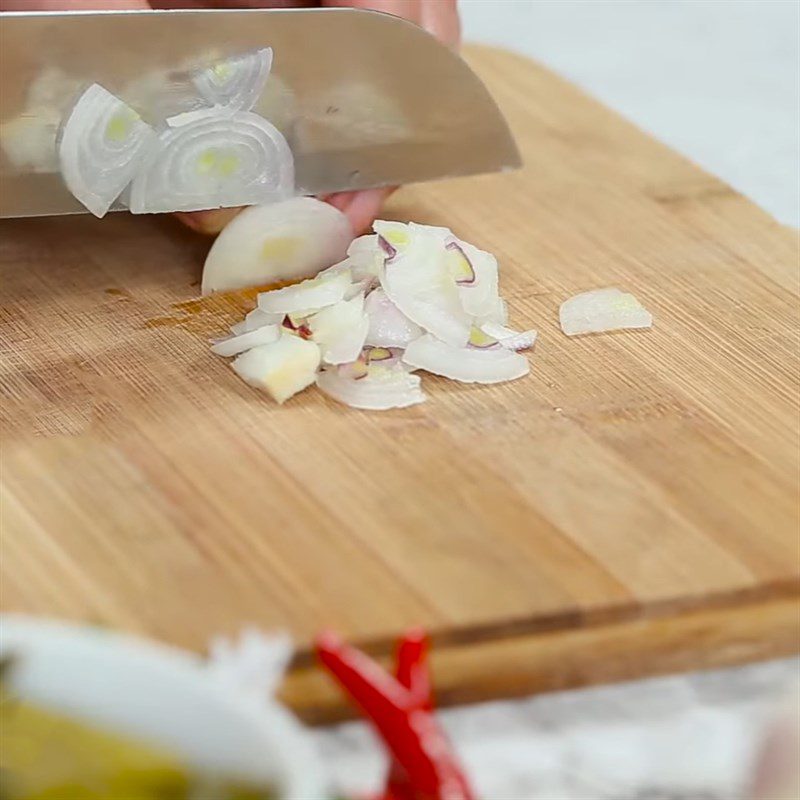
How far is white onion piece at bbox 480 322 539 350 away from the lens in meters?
1.30

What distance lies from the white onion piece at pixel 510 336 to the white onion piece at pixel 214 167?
Result: 24 cm

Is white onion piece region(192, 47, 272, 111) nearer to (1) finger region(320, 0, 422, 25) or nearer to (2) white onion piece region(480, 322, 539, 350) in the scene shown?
(1) finger region(320, 0, 422, 25)

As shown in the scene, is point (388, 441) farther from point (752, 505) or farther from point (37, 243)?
point (37, 243)

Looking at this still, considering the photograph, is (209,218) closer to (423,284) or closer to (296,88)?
(296,88)

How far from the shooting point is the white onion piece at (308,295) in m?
1.28

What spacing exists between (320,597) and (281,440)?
0.70 feet

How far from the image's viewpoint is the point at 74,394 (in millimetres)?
1218

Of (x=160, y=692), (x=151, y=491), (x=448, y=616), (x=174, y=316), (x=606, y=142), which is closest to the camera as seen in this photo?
(x=160, y=692)

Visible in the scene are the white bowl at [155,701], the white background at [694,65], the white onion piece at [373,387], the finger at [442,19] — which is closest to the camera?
the white bowl at [155,701]

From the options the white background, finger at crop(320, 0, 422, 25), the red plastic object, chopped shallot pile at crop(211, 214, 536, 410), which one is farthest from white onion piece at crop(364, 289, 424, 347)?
the white background

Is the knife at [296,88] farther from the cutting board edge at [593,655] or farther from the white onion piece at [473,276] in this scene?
the cutting board edge at [593,655]

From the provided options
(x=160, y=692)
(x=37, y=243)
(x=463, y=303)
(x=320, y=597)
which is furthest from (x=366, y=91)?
(x=160, y=692)

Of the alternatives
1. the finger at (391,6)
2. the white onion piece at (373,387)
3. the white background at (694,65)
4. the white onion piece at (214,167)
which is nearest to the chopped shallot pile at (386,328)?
the white onion piece at (373,387)

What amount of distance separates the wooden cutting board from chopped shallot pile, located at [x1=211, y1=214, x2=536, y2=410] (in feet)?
0.07
